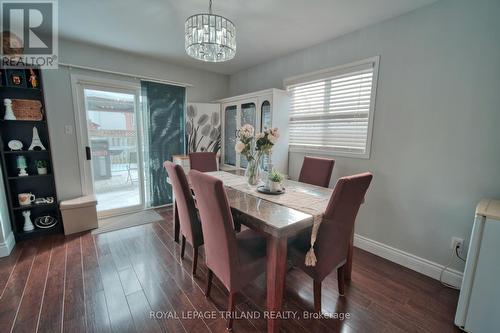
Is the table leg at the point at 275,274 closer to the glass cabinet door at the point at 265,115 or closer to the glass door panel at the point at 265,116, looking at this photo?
the glass door panel at the point at 265,116

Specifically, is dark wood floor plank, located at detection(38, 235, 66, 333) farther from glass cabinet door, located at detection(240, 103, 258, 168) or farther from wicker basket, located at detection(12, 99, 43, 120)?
glass cabinet door, located at detection(240, 103, 258, 168)

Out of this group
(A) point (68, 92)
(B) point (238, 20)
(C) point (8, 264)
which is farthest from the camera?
(A) point (68, 92)

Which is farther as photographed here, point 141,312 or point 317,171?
point 317,171

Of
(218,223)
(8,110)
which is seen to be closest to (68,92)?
(8,110)

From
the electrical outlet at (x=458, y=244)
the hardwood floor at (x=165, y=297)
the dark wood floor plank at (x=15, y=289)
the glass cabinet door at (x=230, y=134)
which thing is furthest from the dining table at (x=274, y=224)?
the glass cabinet door at (x=230, y=134)

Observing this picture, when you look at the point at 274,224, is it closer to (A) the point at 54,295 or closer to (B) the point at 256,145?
(B) the point at 256,145

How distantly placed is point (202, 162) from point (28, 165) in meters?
2.09

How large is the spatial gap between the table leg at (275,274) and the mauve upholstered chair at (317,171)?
4.16 feet

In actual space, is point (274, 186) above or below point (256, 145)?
below

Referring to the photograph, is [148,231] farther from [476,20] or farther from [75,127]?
[476,20]

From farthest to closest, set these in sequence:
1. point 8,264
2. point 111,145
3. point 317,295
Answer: point 111,145 → point 8,264 → point 317,295

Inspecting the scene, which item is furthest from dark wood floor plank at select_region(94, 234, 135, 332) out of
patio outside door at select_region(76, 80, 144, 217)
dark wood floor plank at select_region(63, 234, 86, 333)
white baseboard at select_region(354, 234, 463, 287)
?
white baseboard at select_region(354, 234, 463, 287)

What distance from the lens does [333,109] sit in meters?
2.63

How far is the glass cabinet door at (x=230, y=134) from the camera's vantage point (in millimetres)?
3633
